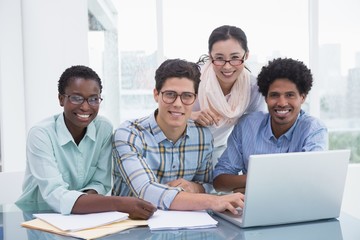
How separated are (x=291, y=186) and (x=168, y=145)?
2.02 feet

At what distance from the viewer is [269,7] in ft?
12.8

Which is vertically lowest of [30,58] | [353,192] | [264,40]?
[353,192]

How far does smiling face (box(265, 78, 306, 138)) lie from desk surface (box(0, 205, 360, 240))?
584mm

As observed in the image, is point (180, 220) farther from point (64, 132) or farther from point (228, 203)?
point (64, 132)

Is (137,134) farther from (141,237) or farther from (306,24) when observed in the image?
(306,24)

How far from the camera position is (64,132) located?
1749mm

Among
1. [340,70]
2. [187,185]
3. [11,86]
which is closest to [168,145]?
[187,185]

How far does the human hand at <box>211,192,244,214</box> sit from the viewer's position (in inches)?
54.7

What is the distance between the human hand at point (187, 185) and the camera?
1691 millimetres

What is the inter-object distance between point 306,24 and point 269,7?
1.22 ft

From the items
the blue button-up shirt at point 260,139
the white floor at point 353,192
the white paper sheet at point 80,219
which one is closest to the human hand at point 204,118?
the blue button-up shirt at point 260,139

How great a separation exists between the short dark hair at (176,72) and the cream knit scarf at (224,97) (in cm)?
39

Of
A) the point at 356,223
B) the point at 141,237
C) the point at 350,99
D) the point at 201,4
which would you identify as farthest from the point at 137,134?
the point at 350,99

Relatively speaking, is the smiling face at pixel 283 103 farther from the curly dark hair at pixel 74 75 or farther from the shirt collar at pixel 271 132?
the curly dark hair at pixel 74 75
